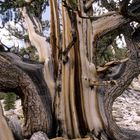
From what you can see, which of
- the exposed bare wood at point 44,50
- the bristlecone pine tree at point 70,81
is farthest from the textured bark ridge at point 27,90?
the exposed bare wood at point 44,50

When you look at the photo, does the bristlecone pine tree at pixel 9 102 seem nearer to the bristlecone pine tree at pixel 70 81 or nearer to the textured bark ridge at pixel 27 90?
the bristlecone pine tree at pixel 70 81

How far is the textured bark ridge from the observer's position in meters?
5.28

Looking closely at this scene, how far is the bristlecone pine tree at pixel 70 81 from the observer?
17.7ft

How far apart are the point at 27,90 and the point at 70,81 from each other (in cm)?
63

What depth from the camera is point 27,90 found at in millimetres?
5371

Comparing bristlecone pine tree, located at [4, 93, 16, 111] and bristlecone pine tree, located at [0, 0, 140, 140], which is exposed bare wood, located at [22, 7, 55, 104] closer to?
bristlecone pine tree, located at [0, 0, 140, 140]

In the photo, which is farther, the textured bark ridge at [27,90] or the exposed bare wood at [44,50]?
Answer: the exposed bare wood at [44,50]

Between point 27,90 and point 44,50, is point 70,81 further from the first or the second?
point 44,50

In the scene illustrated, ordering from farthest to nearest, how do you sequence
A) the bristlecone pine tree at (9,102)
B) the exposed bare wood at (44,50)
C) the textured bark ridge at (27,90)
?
the bristlecone pine tree at (9,102)
the exposed bare wood at (44,50)
the textured bark ridge at (27,90)

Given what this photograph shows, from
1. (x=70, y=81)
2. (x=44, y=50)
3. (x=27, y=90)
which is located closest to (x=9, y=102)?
(x=44, y=50)

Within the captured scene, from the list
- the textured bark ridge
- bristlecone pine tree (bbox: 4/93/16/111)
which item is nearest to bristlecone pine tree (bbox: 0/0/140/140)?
the textured bark ridge

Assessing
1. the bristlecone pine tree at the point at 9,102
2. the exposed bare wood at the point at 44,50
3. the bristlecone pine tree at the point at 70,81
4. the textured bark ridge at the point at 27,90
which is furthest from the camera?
the bristlecone pine tree at the point at 9,102

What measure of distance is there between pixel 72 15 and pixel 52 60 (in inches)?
27.9

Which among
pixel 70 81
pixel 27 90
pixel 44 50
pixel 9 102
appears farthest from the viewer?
pixel 9 102
